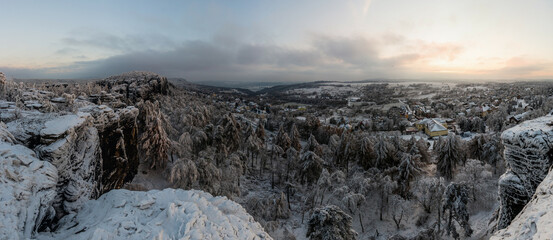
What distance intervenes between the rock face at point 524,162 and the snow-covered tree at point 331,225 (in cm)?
610

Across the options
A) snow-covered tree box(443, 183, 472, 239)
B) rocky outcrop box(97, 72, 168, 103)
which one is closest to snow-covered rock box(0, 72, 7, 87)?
rocky outcrop box(97, 72, 168, 103)

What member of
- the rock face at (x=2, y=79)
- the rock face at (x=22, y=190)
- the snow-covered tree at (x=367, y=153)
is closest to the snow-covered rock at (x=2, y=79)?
the rock face at (x=2, y=79)

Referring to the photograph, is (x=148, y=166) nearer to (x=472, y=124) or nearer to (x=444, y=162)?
(x=444, y=162)

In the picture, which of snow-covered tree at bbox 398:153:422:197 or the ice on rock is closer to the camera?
the ice on rock

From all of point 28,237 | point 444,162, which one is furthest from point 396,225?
point 28,237

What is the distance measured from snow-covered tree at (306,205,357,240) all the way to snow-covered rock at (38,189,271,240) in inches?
138

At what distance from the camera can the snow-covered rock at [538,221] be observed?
10.3 feet

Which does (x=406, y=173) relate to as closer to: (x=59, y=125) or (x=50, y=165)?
(x=50, y=165)

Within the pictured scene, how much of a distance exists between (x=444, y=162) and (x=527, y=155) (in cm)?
2182

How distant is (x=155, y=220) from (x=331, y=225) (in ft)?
25.8

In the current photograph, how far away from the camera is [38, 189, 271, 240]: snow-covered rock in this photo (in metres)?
7.30

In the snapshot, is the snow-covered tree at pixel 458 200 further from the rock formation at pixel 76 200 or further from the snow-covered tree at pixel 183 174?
the snow-covered tree at pixel 183 174

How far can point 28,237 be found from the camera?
6.36m

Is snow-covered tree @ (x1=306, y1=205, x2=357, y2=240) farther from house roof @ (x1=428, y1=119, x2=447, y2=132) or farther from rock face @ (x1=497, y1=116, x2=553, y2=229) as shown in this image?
house roof @ (x1=428, y1=119, x2=447, y2=132)
